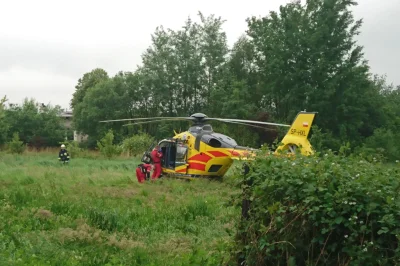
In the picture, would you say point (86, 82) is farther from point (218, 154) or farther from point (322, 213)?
point (322, 213)

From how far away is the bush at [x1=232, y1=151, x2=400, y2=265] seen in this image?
3455 mm

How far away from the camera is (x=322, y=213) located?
371cm

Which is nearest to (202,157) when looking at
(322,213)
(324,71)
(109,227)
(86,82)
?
(109,227)

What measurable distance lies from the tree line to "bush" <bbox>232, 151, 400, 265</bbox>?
2743 cm

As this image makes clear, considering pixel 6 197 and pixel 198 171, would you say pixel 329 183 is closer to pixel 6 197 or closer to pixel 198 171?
pixel 6 197

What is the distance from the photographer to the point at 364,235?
351cm

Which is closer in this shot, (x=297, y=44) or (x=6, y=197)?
(x=6, y=197)

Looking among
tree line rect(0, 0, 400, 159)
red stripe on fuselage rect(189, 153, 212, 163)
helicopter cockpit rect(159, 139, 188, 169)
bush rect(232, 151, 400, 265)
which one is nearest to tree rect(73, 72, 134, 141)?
tree line rect(0, 0, 400, 159)

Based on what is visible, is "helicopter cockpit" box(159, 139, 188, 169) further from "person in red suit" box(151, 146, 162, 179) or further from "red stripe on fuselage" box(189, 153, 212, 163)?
"red stripe on fuselage" box(189, 153, 212, 163)

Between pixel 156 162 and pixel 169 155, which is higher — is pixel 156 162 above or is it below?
below

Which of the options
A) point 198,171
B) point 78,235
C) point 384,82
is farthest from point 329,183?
point 384,82

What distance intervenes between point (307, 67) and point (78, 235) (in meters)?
35.8

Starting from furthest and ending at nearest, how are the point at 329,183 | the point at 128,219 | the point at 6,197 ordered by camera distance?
the point at 6,197, the point at 128,219, the point at 329,183

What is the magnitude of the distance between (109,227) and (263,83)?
126ft
